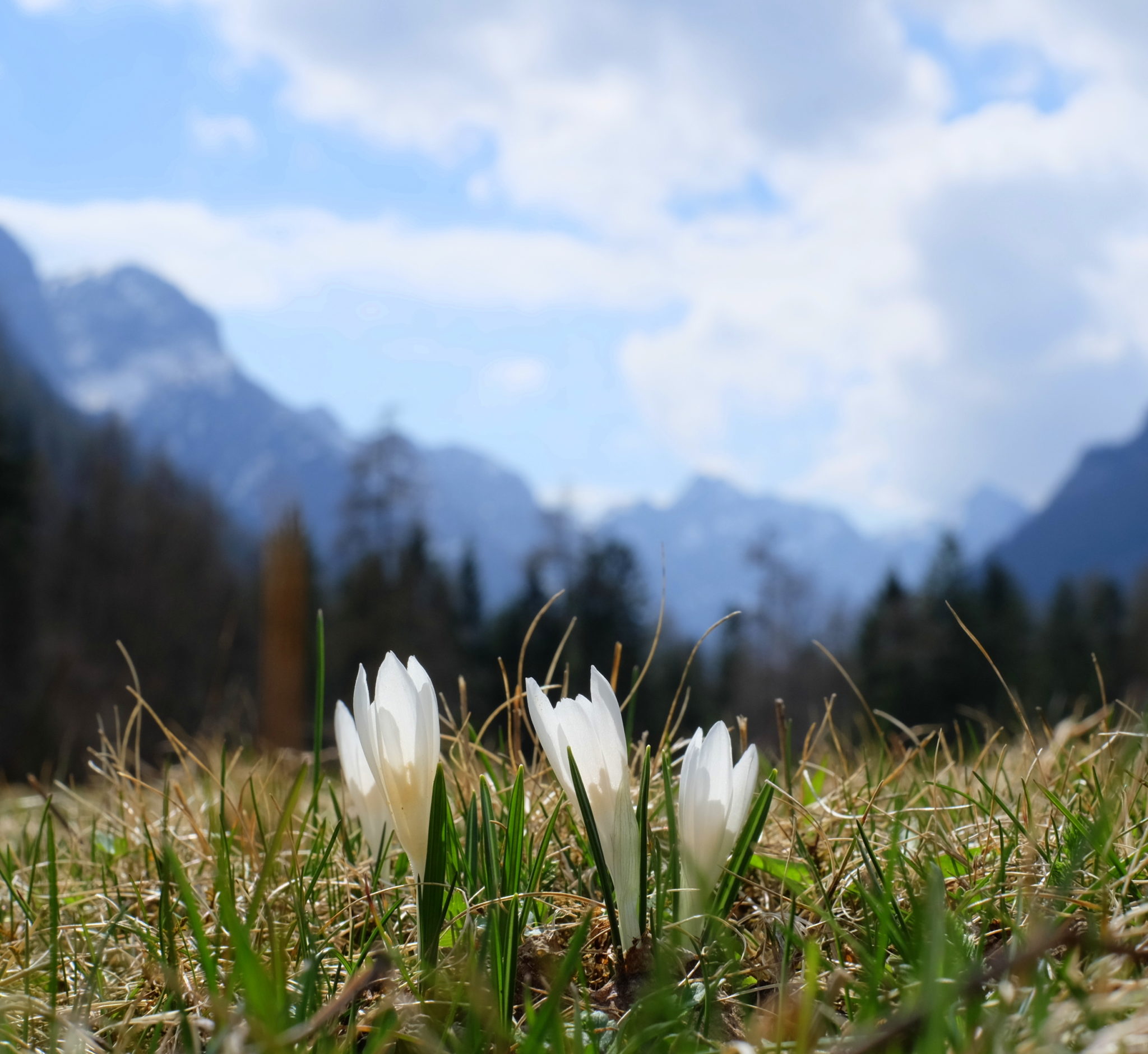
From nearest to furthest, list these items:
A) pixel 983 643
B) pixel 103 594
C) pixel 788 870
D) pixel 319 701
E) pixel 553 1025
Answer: pixel 553 1025 → pixel 788 870 → pixel 319 701 → pixel 103 594 → pixel 983 643

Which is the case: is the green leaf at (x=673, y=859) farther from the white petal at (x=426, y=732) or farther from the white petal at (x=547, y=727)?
the white petal at (x=426, y=732)

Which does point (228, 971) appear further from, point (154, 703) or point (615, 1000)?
point (154, 703)

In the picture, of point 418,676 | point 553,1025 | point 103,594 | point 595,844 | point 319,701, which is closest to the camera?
point 553,1025

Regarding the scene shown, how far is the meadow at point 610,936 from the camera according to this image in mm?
778

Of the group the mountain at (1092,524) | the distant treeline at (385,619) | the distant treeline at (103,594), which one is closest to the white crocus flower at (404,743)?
the distant treeline at (385,619)

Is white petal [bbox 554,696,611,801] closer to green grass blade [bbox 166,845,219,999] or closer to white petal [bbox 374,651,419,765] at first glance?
white petal [bbox 374,651,419,765]

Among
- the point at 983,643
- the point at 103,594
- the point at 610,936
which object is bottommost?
A: the point at 983,643

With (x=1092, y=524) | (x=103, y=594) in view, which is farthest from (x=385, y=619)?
(x=1092, y=524)

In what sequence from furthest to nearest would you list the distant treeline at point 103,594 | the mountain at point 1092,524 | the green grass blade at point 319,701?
the mountain at point 1092,524 < the distant treeline at point 103,594 < the green grass blade at point 319,701

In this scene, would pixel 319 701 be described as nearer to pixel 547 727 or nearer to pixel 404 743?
pixel 404 743

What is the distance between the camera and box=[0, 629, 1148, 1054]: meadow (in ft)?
2.55

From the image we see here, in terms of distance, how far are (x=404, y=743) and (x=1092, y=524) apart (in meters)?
188

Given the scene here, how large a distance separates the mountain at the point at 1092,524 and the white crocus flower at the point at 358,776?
166 meters

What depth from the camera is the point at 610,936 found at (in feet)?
3.68
